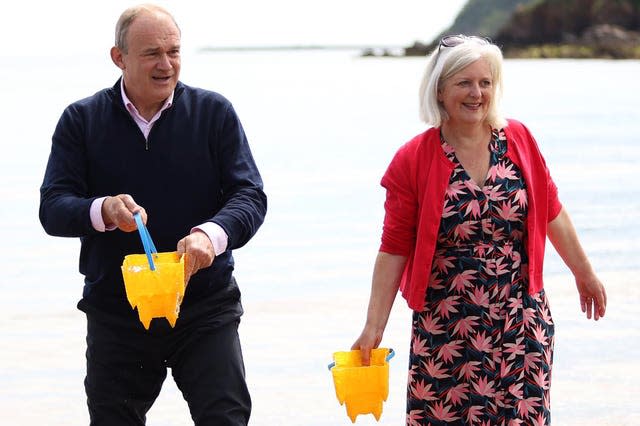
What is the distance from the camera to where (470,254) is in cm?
403

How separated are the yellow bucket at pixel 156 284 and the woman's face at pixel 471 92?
994 millimetres

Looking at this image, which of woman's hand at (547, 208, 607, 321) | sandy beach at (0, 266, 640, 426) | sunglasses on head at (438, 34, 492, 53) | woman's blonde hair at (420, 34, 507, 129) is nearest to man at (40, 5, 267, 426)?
woman's blonde hair at (420, 34, 507, 129)

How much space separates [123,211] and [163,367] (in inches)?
26.2

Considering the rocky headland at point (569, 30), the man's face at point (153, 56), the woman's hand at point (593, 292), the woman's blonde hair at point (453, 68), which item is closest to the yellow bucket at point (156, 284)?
the man's face at point (153, 56)

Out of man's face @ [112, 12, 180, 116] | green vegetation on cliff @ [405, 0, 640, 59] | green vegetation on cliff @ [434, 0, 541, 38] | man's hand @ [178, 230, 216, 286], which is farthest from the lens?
green vegetation on cliff @ [434, 0, 541, 38]

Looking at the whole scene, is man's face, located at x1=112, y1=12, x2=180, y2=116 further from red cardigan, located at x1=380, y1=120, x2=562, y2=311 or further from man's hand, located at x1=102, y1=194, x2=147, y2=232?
red cardigan, located at x1=380, y1=120, x2=562, y2=311

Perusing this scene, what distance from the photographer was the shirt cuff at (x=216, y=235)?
12.3 ft

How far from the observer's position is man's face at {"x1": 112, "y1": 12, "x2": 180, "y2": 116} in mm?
3891

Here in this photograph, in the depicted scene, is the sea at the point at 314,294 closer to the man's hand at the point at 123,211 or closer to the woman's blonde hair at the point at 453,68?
the woman's blonde hair at the point at 453,68

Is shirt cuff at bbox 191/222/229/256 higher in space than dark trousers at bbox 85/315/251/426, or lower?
higher

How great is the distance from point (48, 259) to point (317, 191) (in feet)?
14.7

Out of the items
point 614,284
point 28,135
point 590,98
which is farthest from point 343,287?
point 590,98

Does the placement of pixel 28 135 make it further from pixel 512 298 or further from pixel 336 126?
pixel 512 298

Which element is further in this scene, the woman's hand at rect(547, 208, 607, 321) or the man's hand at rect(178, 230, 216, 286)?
the woman's hand at rect(547, 208, 607, 321)
